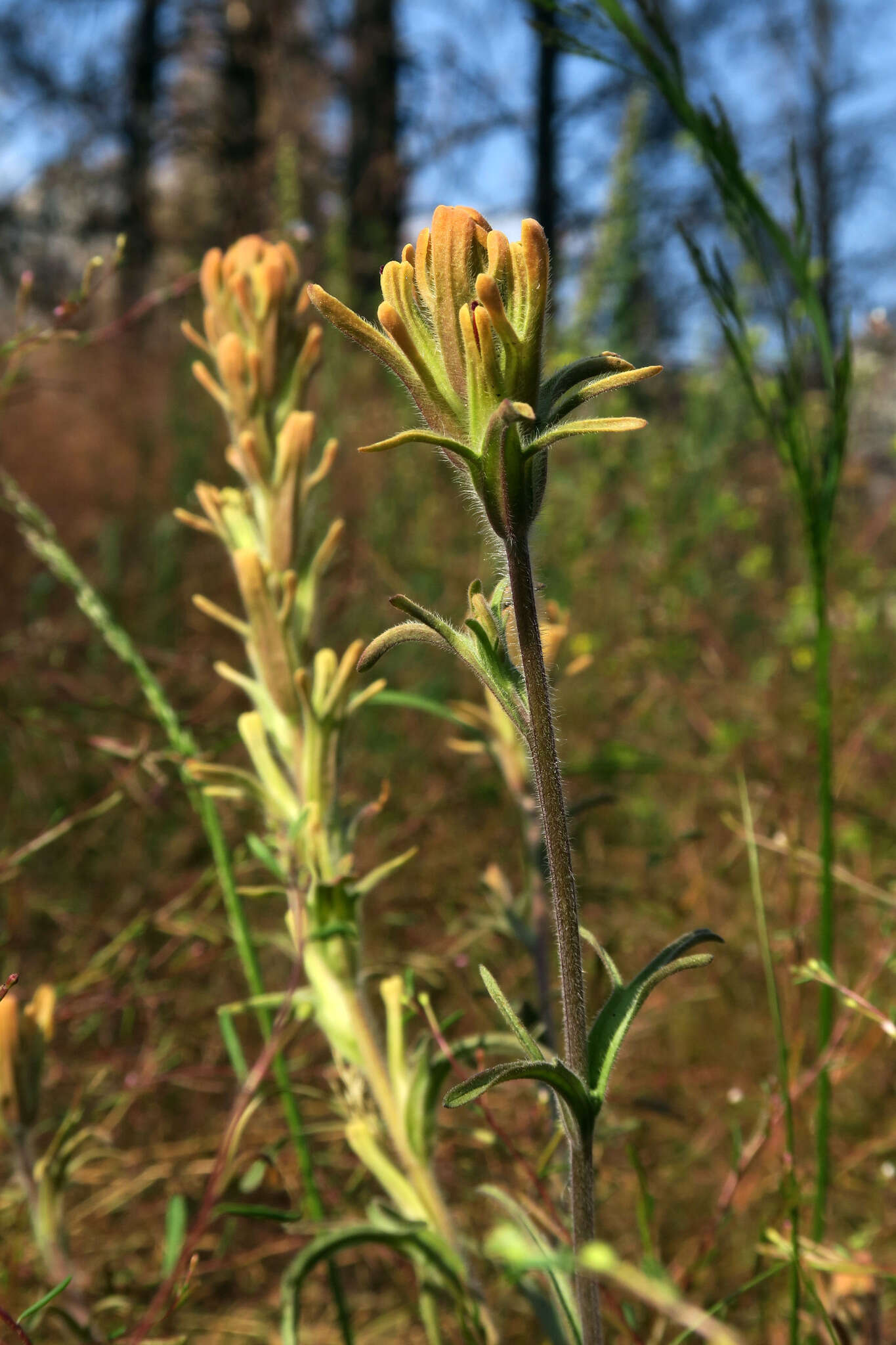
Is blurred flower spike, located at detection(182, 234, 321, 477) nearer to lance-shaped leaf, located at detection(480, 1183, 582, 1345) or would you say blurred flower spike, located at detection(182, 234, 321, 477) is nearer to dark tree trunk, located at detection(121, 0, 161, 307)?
lance-shaped leaf, located at detection(480, 1183, 582, 1345)

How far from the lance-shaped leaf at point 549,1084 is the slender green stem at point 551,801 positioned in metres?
0.02

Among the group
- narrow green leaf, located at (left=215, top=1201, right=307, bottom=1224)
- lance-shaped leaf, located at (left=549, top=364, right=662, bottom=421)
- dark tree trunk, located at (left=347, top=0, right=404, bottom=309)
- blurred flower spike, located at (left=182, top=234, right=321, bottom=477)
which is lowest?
narrow green leaf, located at (left=215, top=1201, right=307, bottom=1224)

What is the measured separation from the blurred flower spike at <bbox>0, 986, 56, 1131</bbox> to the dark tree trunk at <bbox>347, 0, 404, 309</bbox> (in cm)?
680

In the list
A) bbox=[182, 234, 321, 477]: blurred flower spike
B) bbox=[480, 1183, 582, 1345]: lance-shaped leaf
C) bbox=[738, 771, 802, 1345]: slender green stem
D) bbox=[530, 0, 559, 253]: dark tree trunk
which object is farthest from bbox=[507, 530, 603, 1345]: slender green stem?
bbox=[530, 0, 559, 253]: dark tree trunk

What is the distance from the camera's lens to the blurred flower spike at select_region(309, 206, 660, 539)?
1.81ft

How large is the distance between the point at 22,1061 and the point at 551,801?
61cm

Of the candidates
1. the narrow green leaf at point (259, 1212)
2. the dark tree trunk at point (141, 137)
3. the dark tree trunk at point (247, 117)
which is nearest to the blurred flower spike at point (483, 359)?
the narrow green leaf at point (259, 1212)

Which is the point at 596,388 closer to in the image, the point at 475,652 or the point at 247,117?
the point at 475,652

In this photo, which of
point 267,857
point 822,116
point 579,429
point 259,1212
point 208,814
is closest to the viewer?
point 579,429

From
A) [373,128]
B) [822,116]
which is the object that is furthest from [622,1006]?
[822,116]

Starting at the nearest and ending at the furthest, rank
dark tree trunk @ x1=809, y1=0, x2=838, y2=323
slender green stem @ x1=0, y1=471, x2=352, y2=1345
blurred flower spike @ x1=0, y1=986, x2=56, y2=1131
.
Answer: blurred flower spike @ x1=0, y1=986, x2=56, y2=1131, slender green stem @ x1=0, y1=471, x2=352, y2=1345, dark tree trunk @ x1=809, y1=0, x2=838, y2=323

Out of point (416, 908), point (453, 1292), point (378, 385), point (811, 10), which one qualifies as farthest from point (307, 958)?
point (811, 10)

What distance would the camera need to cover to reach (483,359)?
1.83 feet

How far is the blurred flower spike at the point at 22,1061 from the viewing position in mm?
887
